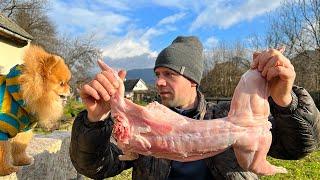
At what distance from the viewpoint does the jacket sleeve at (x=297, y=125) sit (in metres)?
2.60

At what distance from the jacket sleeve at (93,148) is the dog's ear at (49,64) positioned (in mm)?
1352

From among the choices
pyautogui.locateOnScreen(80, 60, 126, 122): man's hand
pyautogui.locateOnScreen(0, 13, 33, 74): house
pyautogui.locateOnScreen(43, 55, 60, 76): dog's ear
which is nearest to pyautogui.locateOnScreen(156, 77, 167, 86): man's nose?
pyautogui.locateOnScreen(80, 60, 126, 122): man's hand

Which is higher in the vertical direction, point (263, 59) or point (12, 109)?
point (263, 59)

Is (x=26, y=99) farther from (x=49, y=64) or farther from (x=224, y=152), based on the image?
(x=224, y=152)

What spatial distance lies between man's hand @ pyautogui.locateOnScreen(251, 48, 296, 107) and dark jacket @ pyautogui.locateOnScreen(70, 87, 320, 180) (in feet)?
0.97

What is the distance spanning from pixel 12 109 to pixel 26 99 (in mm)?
155

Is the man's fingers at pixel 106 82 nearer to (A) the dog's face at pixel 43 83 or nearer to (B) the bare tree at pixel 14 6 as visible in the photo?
(A) the dog's face at pixel 43 83

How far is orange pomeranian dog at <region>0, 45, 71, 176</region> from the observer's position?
13.2ft

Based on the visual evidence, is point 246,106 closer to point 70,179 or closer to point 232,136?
point 232,136

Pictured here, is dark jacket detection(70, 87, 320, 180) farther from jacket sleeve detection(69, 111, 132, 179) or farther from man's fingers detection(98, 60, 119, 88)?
man's fingers detection(98, 60, 119, 88)

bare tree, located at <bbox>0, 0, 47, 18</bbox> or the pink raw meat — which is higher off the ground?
bare tree, located at <bbox>0, 0, 47, 18</bbox>

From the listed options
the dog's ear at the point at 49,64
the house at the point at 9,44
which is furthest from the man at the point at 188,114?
the house at the point at 9,44

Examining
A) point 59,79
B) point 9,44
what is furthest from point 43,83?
point 9,44

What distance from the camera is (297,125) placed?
2643 mm
